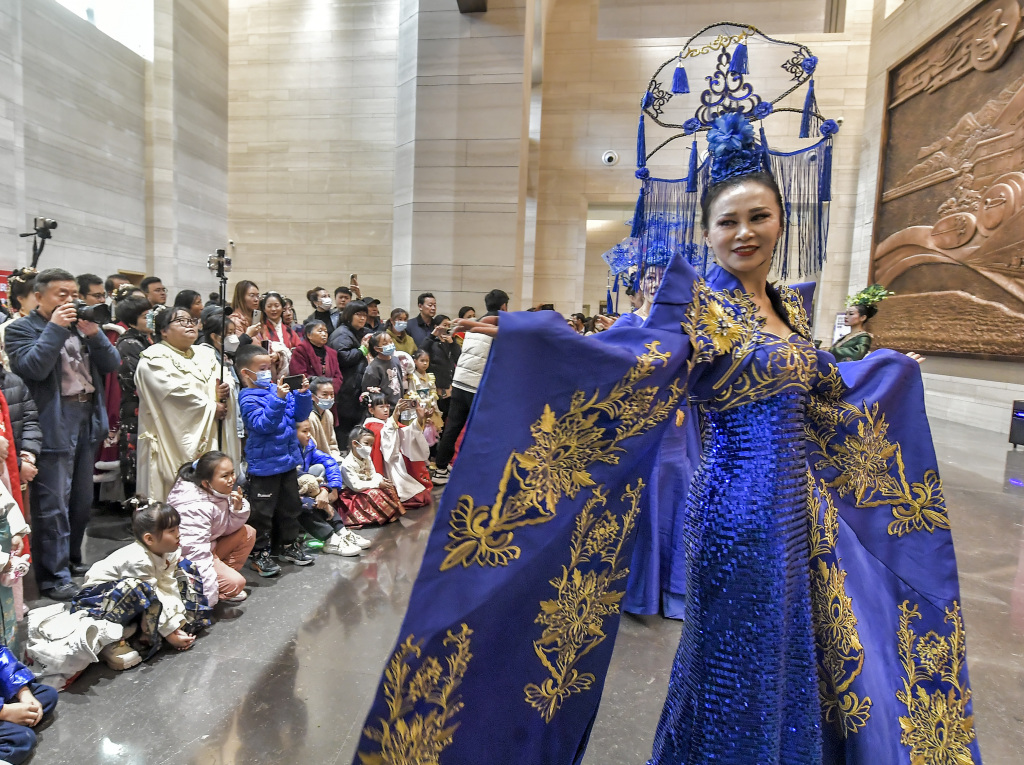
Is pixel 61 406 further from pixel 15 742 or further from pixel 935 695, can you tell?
pixel 935 695

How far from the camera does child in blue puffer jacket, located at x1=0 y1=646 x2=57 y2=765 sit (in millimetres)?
1721

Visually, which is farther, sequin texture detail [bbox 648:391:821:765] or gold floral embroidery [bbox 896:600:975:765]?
gold floral embroidery [bbox 896:600:975:765]

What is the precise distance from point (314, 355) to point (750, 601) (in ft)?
13.2

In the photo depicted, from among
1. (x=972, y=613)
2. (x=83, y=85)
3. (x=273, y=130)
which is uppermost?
(x=273, y=130)

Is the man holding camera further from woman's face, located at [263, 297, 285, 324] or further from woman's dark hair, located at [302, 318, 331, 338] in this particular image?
woman's dark hair, located at [302, 318, 331, 338]

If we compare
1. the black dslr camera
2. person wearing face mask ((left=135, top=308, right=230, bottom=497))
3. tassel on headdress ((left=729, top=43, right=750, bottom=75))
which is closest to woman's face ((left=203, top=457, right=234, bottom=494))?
person wearing face mask ((left=135, top=308, right=230, bottom=497))

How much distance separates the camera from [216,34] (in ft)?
30.8

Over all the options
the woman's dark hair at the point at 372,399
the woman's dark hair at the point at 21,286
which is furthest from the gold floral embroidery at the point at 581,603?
the woman's dark hair at the point at 21,286

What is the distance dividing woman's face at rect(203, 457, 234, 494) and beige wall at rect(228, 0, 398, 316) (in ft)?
29.8

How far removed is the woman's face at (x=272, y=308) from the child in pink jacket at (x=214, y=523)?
1913 mm

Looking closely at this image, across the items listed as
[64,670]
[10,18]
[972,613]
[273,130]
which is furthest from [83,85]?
[972,613]

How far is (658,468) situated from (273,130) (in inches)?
449

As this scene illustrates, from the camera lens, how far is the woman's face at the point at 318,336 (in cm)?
458

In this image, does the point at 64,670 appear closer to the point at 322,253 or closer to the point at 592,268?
the point at 322,253
